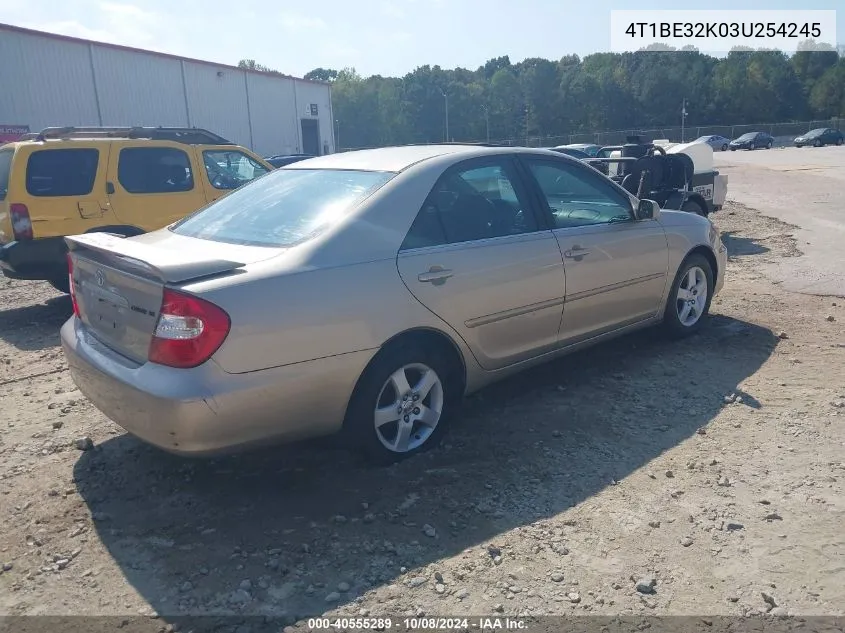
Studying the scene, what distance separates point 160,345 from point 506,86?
336 ft

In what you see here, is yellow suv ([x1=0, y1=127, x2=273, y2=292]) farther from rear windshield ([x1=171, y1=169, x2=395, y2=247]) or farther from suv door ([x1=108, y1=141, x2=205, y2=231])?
rear windshield ([x1=171, y1=169, x2=395, y2=247])

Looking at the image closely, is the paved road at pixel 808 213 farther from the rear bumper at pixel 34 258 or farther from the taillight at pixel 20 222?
the taillight at pixel 20 222

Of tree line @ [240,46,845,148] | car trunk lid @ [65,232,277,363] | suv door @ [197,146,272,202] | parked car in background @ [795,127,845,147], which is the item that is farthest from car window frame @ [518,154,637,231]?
tree line @ [240,46,845,148]

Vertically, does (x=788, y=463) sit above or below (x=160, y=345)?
below

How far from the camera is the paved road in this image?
8234 millimetres

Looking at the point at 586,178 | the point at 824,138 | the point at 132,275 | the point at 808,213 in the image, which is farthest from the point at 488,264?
the point at 824,138

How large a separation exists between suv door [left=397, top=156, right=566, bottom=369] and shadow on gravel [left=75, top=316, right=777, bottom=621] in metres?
0.54

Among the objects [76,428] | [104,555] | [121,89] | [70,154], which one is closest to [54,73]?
[121,89]

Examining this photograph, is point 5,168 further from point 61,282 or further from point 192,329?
point 192,329

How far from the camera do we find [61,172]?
774cm

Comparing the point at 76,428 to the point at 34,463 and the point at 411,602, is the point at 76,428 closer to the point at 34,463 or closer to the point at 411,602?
the point at 34,463

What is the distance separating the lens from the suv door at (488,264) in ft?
12.8

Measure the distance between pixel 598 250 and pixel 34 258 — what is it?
5767 mm

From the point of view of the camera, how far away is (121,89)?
84.3 ft
